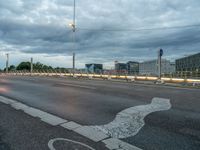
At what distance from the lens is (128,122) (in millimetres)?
5871

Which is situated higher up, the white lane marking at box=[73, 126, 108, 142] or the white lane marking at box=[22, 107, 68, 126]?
the white lane marking at box=[22, 107, 68, 126]

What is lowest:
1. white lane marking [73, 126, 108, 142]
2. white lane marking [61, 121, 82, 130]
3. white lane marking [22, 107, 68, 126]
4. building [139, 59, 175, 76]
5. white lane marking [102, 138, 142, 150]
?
white lane marking [102, 138, 142, 150]

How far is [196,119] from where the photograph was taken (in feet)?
19.9

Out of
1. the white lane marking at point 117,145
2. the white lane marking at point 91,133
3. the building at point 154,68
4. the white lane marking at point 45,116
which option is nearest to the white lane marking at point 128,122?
the white lane marking at point 91,133

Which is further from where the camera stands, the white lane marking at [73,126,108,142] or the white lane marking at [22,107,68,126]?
the white lane marking at [22,107,68,126]

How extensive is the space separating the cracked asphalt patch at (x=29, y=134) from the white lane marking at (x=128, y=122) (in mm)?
756

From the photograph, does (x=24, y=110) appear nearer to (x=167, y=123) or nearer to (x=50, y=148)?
(x=50, y=148)

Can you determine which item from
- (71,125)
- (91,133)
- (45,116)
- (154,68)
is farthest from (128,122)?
(154,68)

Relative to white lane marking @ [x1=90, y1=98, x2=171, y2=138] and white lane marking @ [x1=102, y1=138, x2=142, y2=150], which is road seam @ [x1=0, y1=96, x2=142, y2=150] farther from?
white lane marking @ [x1=90, y1=98, x2=171, y2=138]

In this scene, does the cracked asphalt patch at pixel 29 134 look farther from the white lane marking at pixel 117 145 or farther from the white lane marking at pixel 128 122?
the white lane marking at pixel 128 122

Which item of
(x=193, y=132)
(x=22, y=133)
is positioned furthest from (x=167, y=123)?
(x=22, y=133)

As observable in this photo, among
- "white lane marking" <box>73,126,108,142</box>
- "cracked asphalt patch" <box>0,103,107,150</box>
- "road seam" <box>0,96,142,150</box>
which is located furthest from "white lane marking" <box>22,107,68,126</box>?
"white lane marking" <box>73,126,108,142</box>

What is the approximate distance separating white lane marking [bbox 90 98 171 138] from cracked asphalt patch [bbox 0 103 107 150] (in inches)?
29.7

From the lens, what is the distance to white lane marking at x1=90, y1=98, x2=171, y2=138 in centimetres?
504
